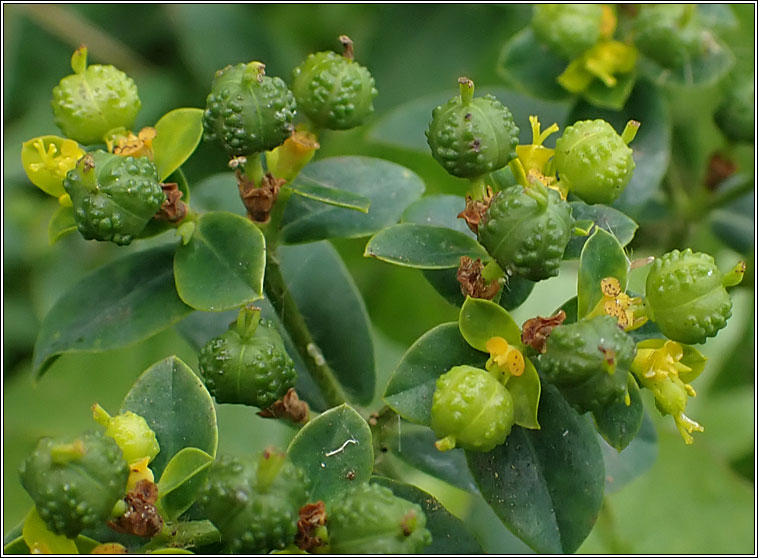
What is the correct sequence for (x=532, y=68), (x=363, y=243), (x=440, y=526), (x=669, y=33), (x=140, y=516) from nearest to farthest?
(x=140, y=516), (x=440, y=526), (x=669, y=33), (x=532, y=68), (x=363, y=243)

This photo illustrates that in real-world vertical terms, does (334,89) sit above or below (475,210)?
above

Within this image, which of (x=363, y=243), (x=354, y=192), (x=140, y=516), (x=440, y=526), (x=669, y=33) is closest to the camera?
(x=140, y=516)

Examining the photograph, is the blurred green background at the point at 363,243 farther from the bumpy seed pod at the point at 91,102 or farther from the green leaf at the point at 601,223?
the bumpy seed pod at the point at 91,102

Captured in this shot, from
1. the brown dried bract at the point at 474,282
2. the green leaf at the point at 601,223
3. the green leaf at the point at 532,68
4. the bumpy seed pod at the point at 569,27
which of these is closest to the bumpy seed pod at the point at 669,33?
the bumpy seed pod at the point at 569,27

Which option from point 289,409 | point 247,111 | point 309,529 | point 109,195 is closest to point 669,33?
point 247,111

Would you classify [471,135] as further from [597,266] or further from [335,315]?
[335,315]

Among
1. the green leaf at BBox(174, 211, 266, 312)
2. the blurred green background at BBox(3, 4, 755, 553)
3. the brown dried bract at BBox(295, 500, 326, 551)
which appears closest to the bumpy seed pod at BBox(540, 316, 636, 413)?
the brown dried bract at BBox(295, 500, 326, 551)

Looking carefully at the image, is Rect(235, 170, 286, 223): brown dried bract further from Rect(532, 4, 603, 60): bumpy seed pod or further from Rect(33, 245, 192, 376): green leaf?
Rect(532, 4, 603, 60): bumpy seed pod
